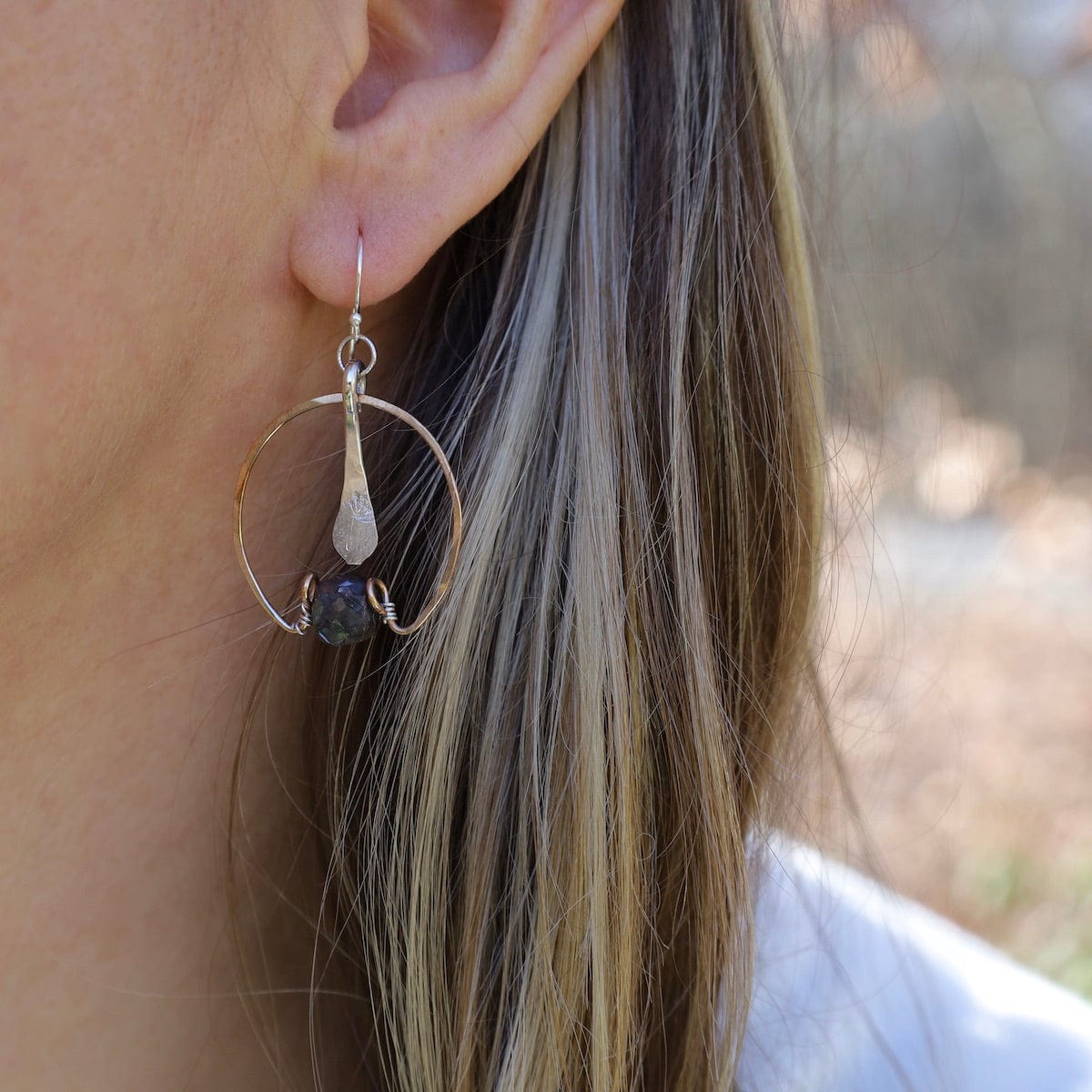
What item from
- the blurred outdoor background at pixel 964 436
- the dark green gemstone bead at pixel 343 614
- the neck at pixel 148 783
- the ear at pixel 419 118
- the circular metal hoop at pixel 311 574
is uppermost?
the blurred outdoor background at pixel 964 436

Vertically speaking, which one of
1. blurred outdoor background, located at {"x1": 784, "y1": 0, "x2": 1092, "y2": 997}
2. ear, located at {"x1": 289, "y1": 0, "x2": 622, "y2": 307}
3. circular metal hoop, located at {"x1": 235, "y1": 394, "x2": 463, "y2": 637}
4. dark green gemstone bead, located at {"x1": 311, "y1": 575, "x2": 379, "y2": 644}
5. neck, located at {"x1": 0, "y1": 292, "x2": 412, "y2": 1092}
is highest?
blurred outdoor background, located at {"x1": 784, "y1": 0, "x2": 1092, "y2": 997}

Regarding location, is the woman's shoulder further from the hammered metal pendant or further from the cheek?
the cheek

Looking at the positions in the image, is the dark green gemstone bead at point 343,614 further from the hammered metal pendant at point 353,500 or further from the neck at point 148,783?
the neck at point 148,783

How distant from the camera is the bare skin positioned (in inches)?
29.7

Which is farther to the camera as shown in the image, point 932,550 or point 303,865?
point 932,550

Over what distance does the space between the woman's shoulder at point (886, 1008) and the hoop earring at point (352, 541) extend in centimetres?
53

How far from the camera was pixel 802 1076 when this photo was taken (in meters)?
1.22

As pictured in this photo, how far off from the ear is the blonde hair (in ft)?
0.29

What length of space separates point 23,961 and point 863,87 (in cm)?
124

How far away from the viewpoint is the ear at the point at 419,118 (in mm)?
860

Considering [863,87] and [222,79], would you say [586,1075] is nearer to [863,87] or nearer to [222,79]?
[222,79]

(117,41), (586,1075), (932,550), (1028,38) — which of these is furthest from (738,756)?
(932,550)

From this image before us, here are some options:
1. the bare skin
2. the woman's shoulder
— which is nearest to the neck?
the bare skin

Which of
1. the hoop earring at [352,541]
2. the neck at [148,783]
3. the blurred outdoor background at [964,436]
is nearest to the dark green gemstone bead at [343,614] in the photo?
the hoop earring at [352,541]
